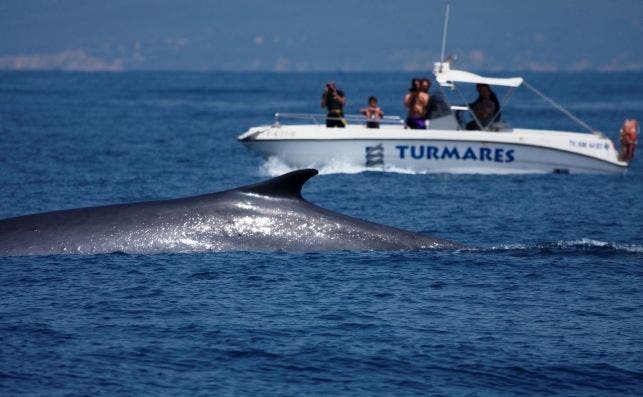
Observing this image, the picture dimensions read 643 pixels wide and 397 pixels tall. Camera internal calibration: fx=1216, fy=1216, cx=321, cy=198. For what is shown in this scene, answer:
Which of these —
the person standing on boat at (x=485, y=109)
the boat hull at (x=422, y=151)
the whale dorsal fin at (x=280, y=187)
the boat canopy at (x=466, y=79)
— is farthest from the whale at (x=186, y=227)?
the boat canopy at (x=466, y=79)

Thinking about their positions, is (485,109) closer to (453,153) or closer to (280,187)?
(453,153)

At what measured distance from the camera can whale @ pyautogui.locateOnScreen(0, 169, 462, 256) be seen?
12.5 m

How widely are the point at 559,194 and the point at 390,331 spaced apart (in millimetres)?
12098

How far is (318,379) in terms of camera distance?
9.27 meters

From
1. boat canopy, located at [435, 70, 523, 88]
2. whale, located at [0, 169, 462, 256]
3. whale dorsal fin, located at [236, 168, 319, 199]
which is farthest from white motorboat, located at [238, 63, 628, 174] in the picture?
whale dorsal fin, located at [236, 168, 319, 199]

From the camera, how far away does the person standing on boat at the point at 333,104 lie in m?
25.3

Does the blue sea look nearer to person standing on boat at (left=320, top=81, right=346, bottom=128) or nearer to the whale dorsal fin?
the whale dorsal fin

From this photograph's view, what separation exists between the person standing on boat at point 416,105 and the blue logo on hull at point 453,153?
726mm

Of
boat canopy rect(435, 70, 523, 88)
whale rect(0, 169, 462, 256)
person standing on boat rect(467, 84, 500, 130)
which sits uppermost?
boat canopy rect(435, 70, 523, 88)

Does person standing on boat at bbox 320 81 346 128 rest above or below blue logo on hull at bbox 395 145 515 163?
above

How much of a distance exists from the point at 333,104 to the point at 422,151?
2.17m

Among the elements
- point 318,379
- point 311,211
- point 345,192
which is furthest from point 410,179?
point 318,379

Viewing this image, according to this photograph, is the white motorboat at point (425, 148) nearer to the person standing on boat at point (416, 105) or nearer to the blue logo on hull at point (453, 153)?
the blue logo on hull at point (453, 153)

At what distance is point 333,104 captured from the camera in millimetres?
25453
